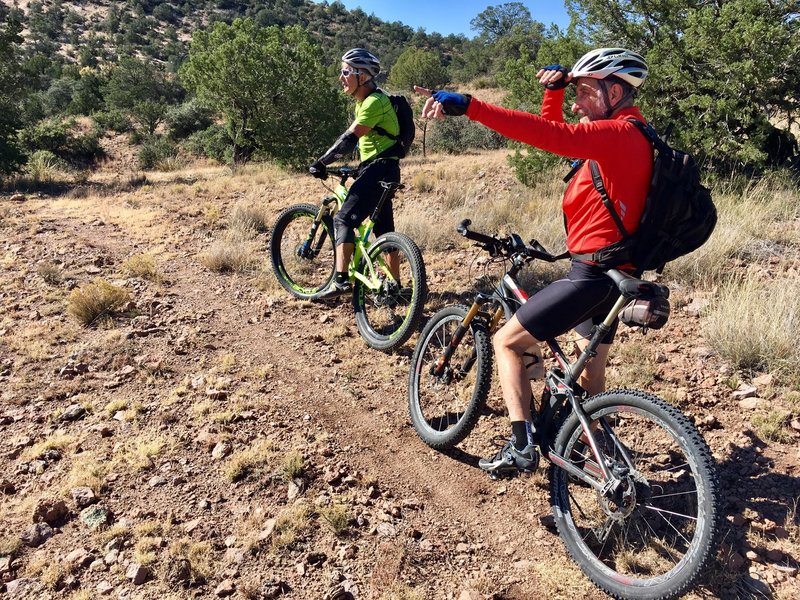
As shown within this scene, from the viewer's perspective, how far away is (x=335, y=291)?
17.7 ft

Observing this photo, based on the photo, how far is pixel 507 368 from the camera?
2.85m

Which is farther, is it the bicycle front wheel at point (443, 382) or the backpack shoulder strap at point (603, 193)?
the bicycle front wheel at point (443, 382)

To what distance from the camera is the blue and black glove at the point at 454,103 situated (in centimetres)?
238

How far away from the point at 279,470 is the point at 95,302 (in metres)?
3.38

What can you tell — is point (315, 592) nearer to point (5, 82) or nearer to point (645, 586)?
point (645, 586)

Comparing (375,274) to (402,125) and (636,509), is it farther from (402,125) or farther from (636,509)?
(636,509)

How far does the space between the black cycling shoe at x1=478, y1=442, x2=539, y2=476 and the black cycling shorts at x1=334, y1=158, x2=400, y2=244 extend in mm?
2727

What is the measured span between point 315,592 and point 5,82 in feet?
65.5

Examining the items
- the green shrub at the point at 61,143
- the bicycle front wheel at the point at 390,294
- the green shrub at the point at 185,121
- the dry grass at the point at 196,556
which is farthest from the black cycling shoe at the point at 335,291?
the green shrub at the point at 185,121

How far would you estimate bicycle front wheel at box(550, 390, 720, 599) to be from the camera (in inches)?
85.8

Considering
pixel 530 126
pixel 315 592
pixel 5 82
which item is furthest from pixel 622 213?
pixel 5 82

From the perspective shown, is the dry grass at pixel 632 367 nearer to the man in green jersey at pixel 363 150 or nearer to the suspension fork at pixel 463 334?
the suspension fork at pixel 463 334

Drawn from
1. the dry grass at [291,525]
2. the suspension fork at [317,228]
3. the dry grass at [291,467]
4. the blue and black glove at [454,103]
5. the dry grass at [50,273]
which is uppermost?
the blue and black glove at [454,103]

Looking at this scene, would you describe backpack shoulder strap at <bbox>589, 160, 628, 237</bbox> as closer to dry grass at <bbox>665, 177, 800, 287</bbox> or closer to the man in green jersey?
the man in green jersey
